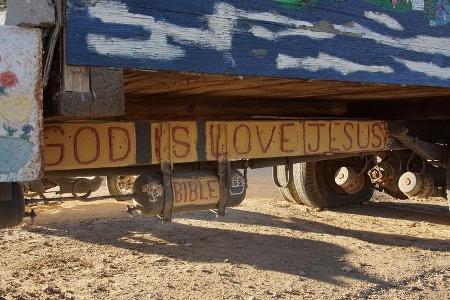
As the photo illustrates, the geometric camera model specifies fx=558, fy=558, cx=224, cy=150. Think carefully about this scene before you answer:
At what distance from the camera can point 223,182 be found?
4457 millimetres

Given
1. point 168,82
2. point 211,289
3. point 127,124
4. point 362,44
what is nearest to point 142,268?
point 211,289

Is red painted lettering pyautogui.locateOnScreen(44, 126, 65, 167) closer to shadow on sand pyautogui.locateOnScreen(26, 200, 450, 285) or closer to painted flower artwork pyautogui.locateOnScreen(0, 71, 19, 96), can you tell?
painted flower artwork pyautogui.locateOnScreen(0, 71, 19, 96)

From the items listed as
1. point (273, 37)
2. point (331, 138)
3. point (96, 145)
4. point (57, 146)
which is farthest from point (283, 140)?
point (57, 146)

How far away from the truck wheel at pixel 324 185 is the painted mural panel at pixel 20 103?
6.09 m

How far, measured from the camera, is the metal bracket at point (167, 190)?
4141mm

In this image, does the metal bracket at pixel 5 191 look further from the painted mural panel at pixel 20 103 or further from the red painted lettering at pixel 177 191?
the red painted lettering at pixel 177 191

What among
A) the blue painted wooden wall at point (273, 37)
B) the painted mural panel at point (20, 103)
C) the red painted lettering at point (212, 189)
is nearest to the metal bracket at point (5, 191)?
the painted mural panel at point (20, 103)

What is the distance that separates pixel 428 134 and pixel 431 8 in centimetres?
267

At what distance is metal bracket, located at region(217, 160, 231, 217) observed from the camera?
4.42 m

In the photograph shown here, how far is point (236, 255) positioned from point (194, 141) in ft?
6.52

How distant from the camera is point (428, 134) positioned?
672 centimetres

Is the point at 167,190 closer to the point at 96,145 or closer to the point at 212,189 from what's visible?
the point at 212,189

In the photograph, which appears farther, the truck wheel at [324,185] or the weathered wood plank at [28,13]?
the truck wheel at [324,185]

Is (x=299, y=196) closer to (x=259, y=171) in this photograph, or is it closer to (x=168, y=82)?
(x=168, y=82)
